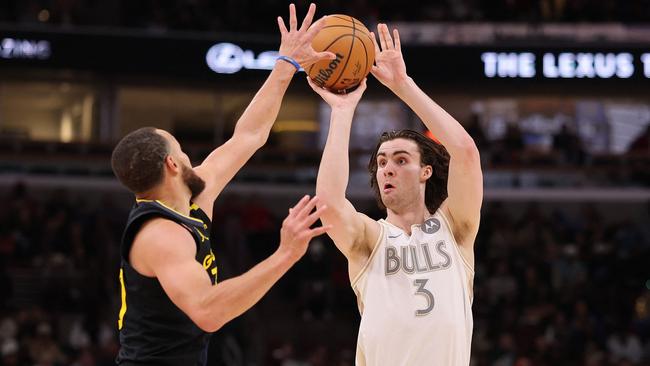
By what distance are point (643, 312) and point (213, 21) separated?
10074 millimetres

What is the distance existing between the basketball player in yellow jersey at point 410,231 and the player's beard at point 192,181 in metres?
0.60

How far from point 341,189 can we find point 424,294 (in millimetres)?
647

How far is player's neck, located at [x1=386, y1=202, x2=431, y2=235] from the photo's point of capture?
509 cm

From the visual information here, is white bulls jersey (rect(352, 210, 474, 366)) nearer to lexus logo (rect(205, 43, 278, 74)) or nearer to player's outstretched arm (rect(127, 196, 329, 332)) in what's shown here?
player's outstretched arm (rect(127, 196, 329, 332))

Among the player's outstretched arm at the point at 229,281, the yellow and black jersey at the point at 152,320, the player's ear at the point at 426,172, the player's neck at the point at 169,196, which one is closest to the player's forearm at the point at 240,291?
the player's outstretched arm at the point at 229,281

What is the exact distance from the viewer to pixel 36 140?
66.0ft

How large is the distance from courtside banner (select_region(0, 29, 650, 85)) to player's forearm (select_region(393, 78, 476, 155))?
14.1m

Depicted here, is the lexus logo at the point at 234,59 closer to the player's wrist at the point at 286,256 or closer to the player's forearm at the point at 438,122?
the player's forearm at the point at 438,122

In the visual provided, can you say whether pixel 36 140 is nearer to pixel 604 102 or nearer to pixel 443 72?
pixel 443 72

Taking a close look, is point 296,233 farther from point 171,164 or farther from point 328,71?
point 328,71

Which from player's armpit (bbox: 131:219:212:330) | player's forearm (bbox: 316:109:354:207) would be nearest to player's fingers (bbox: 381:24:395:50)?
player's forearm (bbox: 316:109:354:207)

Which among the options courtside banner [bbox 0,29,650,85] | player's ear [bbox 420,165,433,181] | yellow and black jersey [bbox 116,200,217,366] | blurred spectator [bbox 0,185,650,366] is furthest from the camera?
courtside banner [bbox 0,29,650,85]

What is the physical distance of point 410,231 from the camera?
5.05 meters

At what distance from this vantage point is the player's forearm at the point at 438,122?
491 centimetres
